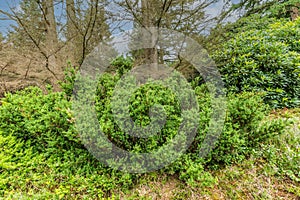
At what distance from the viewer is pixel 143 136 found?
5.57 ft

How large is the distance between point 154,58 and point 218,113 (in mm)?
2522

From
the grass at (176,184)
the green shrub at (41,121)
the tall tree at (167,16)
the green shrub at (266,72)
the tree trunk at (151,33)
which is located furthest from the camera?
the tree trunk at (151,33)

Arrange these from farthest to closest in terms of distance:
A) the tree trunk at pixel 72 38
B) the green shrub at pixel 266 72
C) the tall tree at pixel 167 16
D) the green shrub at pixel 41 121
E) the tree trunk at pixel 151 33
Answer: the tree trunk at pixel 151 33
the tall tree at pixel 167 16
the tree trunk at pixel 72 38
the green shrub at pixel 266 72
the green shrub at pixel 41 121

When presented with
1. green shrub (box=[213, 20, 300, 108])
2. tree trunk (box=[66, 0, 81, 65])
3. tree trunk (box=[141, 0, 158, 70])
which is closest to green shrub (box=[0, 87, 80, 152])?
tree trunk (box=[66, 0, 81, 65])

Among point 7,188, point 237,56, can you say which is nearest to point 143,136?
point 7,188

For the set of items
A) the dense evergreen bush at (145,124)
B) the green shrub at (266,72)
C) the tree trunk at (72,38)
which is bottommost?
the dense evergreen bush at (145,124)

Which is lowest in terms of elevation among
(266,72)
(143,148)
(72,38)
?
(143,148)

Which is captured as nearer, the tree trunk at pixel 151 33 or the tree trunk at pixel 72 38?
the tree trunk at pixel 72 38

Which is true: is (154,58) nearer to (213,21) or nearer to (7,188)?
(213,21)

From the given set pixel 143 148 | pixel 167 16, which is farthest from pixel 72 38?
pixel 143 148

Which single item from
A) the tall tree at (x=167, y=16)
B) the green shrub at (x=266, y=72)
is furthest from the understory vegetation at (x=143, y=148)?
the tall tree at (x=167, y=16)

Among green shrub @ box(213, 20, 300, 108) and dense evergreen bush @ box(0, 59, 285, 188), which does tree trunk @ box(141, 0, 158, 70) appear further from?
dense evergreen bush @ box(0, 59, 285, 188)

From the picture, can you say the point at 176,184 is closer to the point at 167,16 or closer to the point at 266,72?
the point at 266,72

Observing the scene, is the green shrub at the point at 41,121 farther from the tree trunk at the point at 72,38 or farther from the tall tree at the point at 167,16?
the tall tree at the point at 167,16
